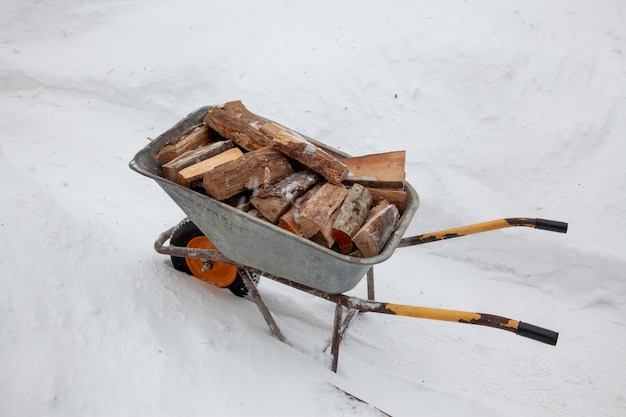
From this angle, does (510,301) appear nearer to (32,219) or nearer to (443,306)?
(443,306)

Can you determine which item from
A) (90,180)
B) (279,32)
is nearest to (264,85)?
(279,32)

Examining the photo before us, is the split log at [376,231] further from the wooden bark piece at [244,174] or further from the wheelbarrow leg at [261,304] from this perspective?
the wheelbarrow leg at [261,304]

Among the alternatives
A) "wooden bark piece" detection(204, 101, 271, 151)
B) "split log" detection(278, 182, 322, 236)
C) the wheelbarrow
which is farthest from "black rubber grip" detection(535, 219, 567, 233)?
"wooden bark piece" detection(204, 101, 271, 151)

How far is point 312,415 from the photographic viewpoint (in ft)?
7.45

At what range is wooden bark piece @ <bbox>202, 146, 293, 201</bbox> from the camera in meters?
2.18

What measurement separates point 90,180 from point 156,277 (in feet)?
4.90

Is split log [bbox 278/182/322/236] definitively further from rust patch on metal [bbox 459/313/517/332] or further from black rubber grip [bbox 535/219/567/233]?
black rubber grip [bbox 535/219/567/233]

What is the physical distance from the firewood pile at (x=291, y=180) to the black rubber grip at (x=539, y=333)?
2.15ft

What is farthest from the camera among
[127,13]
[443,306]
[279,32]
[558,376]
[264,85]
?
[127,13]

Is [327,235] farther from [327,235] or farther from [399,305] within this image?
[399,305]

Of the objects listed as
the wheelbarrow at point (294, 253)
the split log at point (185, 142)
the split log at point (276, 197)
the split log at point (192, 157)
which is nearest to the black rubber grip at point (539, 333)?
the wheelbarrow at point (294, 253)

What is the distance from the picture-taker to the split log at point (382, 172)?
2410 millimetres

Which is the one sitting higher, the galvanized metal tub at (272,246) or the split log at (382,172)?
the split log at (382,172)

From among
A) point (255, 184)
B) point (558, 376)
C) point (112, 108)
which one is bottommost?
point (558, 376)
